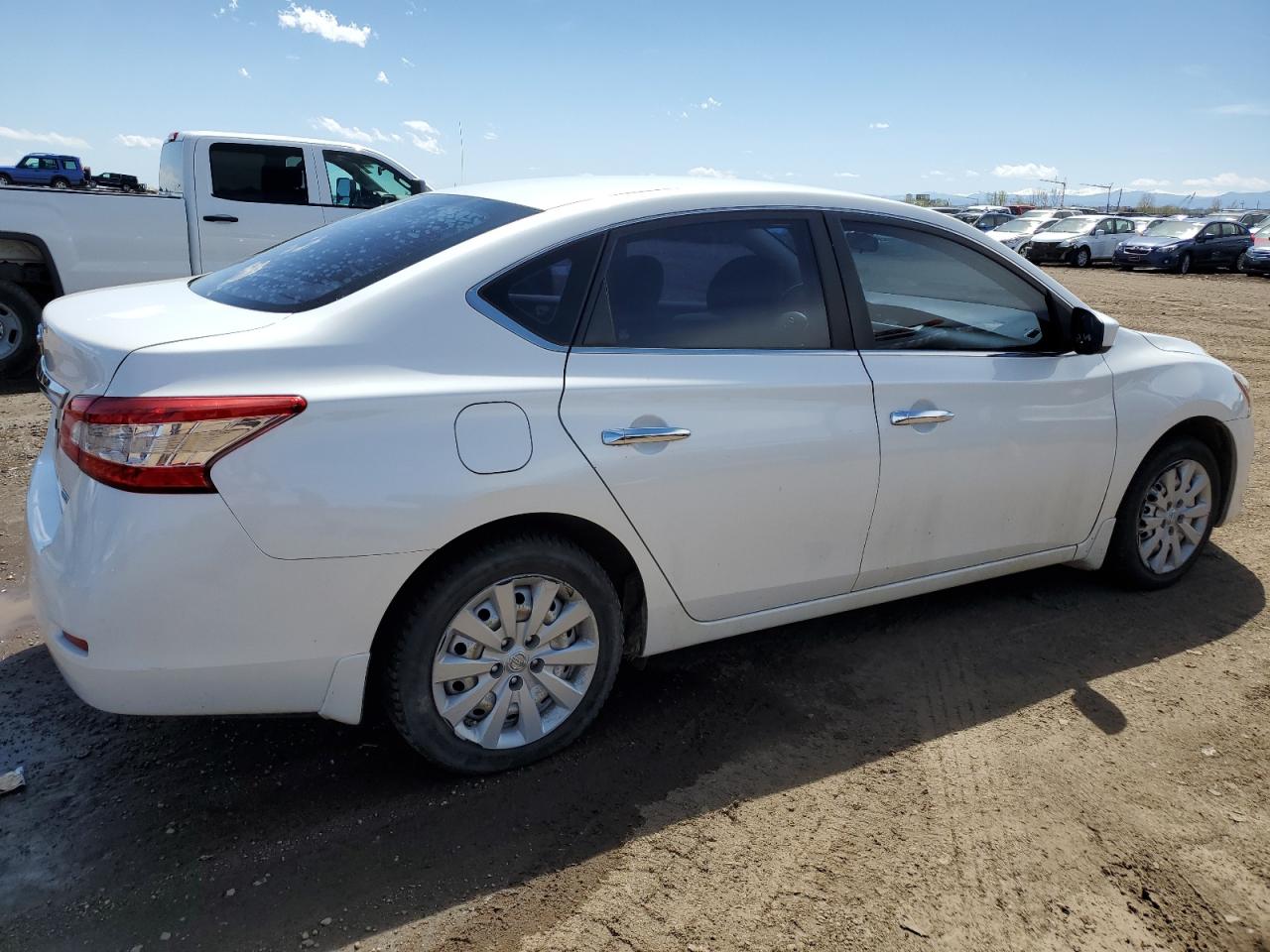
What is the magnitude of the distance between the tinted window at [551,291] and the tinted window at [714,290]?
0.21ft

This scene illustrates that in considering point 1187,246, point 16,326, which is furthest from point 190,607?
point 1187,246

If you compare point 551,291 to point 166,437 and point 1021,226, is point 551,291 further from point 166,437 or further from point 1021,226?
point 1021,226

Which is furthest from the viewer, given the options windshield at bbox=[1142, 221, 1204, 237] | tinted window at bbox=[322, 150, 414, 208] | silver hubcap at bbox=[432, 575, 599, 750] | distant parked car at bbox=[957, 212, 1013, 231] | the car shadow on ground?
distant parked car at bbox=[957, 212, 1013, 231]

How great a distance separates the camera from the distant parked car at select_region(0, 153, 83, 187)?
32.0 meters

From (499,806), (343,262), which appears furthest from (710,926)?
(343,262)

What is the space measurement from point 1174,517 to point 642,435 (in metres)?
2.85

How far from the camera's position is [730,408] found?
300 cm

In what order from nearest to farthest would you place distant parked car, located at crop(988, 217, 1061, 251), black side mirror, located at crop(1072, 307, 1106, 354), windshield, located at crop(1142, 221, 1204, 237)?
black side mirror, located at crop(1072, 307, 1106, 354) < windshield, located at crop(1142, 221, 1204, 237) < distant parked car, located at crop(988, 217, 1061, 251)

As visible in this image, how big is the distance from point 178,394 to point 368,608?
0.70 m

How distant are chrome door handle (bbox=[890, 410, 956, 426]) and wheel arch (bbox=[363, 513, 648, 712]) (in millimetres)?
1048

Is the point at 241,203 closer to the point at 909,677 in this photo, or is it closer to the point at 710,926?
the point at 909,677

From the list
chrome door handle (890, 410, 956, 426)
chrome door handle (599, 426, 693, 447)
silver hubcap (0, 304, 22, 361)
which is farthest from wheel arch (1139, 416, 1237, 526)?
silver hubcap (0, 304, 22, 361)

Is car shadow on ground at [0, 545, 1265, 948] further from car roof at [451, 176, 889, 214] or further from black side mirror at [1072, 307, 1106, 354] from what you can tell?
car roof at [451, 176, 889, 214]

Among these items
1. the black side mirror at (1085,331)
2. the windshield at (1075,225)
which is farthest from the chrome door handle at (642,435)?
the windshield at (1075,225)
